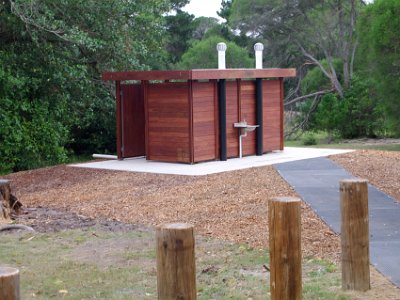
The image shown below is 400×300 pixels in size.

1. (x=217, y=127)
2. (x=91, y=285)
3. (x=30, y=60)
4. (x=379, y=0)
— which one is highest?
(x=379, y=0)

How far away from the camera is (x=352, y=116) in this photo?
35719 mm

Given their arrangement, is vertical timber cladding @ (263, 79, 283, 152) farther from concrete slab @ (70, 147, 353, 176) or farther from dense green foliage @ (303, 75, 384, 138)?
dense green foliage @ (303, 75, 384, 138)

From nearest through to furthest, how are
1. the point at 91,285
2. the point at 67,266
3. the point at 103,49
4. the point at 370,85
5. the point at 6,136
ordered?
1. the point at 91,285
2. the point at 67,266
3. the point at 6,136
4. the point at 103,49
5. the point at 370,85

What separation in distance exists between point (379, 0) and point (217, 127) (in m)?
11.8

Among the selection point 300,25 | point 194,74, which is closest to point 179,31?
point 300,25

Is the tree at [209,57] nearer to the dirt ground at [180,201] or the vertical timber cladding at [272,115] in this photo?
the vertical timber cladding at [272,115]

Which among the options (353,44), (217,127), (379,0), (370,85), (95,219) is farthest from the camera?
(353,44)

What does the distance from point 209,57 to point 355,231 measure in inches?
1256

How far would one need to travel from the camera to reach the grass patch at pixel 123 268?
702 cm

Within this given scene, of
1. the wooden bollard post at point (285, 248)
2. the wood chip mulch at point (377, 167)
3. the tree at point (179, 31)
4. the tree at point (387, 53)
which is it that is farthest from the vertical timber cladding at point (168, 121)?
the tree at point (179, 31)

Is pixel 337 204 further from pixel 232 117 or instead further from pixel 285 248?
pixel 232 117

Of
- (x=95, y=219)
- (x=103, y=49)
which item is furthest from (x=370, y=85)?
(x=95, y=219)

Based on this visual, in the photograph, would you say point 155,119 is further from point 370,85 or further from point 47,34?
point 370,85

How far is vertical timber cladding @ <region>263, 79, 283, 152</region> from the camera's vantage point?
18.5 meters
